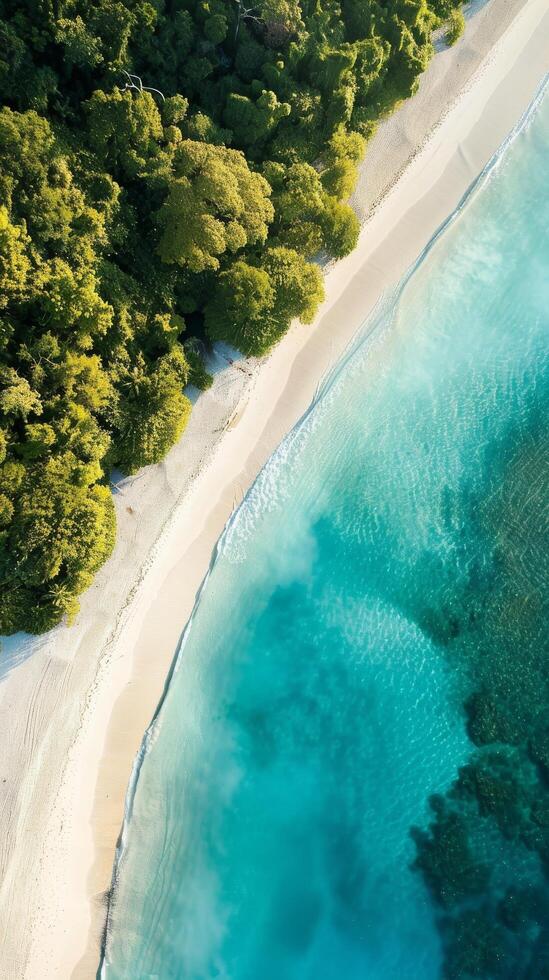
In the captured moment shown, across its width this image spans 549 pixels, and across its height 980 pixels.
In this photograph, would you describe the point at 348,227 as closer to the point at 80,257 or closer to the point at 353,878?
the point at 80,257

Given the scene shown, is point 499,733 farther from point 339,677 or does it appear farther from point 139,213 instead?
point 139,213

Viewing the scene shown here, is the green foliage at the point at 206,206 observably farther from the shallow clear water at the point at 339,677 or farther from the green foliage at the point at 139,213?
the shallow clear water at the point at 339,677

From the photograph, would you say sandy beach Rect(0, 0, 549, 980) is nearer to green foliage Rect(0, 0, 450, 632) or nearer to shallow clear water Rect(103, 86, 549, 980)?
shallow clear water Rect(103, 86, 549, 980)

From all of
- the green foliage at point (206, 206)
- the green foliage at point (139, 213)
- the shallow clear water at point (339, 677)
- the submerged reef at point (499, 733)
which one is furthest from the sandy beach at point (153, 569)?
the submerged reef at point (499, 733)

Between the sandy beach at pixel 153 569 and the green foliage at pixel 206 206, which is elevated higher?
the green foliage at pixel 206 206

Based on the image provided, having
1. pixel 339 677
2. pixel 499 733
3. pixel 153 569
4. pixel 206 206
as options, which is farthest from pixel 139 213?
pixel 499 733

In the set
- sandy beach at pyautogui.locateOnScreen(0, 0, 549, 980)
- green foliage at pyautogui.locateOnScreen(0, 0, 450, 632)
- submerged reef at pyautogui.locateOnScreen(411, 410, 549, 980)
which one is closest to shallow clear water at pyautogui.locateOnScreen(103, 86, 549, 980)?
submerged reef at pyautogui.locateOnScreen(411, 410, 549, 980)
